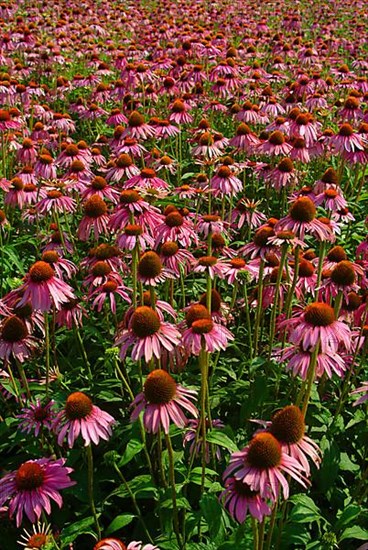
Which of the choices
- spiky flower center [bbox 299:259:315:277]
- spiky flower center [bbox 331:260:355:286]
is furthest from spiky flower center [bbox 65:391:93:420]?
spiky flower center [bbox 299:259:315:277]

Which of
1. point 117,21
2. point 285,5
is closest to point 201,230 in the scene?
point 117,21

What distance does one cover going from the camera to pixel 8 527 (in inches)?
108

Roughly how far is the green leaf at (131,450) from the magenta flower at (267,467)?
930 millimetres

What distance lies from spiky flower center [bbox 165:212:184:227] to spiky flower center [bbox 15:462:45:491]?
148 cm

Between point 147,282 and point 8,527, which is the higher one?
point 147,282

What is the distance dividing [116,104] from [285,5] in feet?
34.8

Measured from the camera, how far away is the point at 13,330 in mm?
2691

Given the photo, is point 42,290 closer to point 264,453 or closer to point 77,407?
point 77,407

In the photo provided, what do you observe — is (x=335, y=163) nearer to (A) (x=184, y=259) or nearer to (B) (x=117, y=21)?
(A) (x=184, y=259)

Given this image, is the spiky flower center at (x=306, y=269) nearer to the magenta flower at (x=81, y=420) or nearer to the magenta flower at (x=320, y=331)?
the magenta flower at (x=320, y=331)

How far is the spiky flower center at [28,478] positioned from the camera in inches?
84.4

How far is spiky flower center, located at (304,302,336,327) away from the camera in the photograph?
7.36 feet

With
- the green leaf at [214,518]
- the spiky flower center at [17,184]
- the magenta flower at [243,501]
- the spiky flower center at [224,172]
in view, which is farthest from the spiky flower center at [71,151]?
the magenta flower at [243,501]

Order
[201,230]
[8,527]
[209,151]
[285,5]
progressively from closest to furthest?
[8,527] → [201,230] → [209,151] → [285,5]
